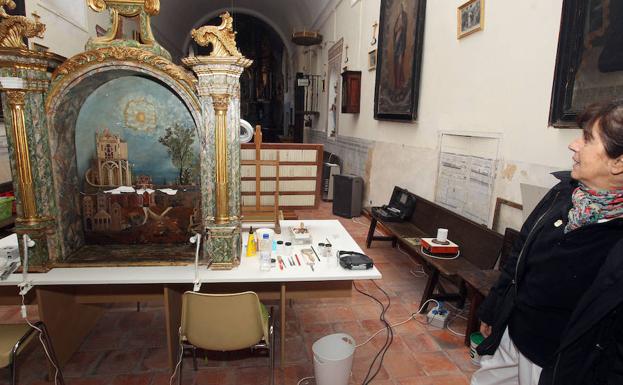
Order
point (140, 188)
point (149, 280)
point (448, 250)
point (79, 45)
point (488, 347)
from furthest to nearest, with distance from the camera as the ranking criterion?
1. point (79, 45)
2. point (448, 250)
3. point (140, 188)
4. point (149, 280)
5. point (488, 347)

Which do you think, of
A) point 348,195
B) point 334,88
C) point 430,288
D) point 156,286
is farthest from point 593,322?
point 334,88

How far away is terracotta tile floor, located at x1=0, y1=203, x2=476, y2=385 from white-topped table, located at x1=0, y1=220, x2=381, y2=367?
17 cm

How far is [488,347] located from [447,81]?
3.20 m

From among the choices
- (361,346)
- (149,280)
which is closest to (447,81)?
(361,346)

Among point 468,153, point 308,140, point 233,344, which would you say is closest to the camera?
point 233,344

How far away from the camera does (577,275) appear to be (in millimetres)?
1572

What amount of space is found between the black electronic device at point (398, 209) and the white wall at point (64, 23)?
5396 millimetres

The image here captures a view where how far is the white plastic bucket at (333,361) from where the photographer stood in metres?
2.28

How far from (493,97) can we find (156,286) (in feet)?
11.0

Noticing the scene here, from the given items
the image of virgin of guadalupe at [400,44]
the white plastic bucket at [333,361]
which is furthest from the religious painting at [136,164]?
the image of virgin of guadalupe at [400,44]

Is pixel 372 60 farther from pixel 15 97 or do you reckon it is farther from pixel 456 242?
pixel 15 97

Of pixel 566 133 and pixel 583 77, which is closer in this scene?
pixel 583 77

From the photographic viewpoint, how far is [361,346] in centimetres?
301

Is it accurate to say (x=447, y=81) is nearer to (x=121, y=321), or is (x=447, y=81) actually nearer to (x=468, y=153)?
(x=468, y=153)
